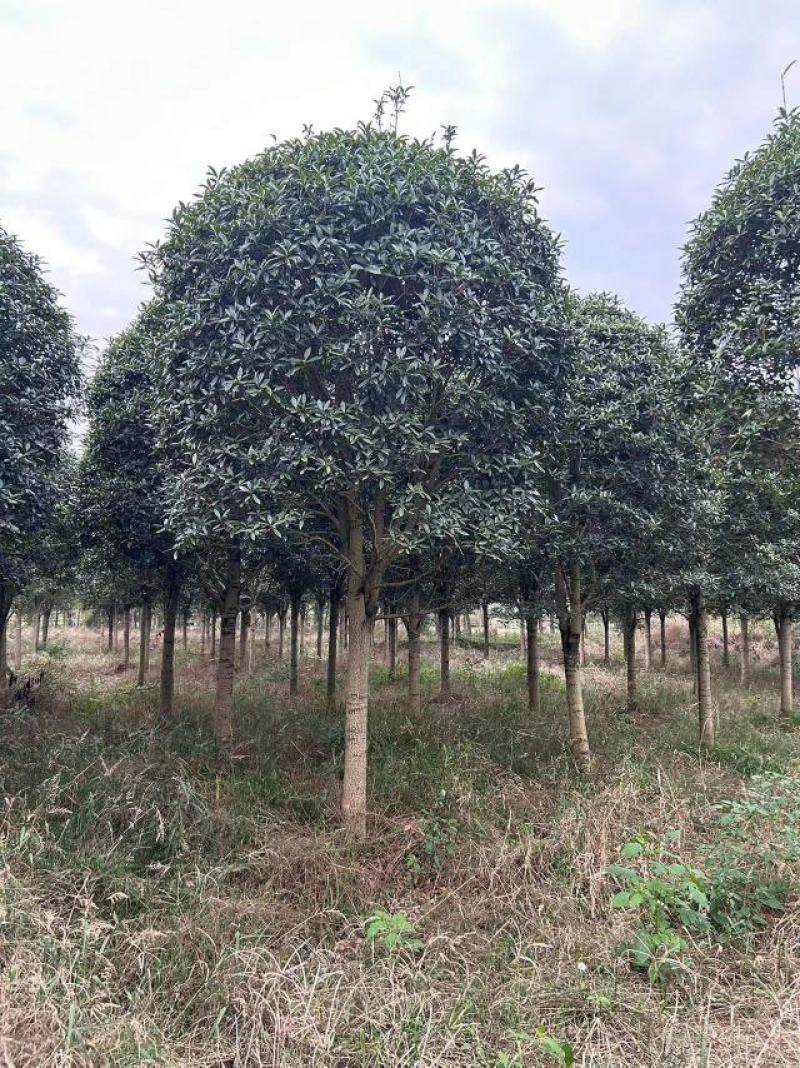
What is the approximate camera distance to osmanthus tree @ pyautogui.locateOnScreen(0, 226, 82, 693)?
6.50m

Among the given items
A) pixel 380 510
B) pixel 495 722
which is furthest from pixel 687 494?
pixel 495 722

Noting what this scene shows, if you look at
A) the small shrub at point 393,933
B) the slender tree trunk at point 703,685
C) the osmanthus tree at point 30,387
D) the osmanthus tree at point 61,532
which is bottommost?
the small shrub at point 393,933

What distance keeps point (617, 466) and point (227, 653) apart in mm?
6307

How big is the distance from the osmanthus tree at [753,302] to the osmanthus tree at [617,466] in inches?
36.8

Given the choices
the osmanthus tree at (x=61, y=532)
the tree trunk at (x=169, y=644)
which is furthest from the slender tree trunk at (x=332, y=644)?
the osmanthus tree at (x=61, y=532)

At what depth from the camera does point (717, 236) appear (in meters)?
5.98

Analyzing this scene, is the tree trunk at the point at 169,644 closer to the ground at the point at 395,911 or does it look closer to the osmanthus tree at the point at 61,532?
the osmanthus tree at the point at 61,532

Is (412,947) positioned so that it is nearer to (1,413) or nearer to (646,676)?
Result: (1,413)

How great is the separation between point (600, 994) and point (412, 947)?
4.06ft

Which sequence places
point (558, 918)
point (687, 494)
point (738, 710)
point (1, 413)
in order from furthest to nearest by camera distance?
point (738, 710)
point (687, 494)
point (1, 413)
point (558, 918)

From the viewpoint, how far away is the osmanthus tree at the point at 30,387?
21.3 ft

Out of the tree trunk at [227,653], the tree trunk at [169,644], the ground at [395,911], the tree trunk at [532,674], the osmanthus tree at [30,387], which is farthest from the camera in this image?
the tree trunk at [532,674]

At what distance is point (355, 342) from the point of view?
5008 millimetres

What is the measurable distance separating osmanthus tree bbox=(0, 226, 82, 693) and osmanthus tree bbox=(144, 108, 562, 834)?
1.85 m
